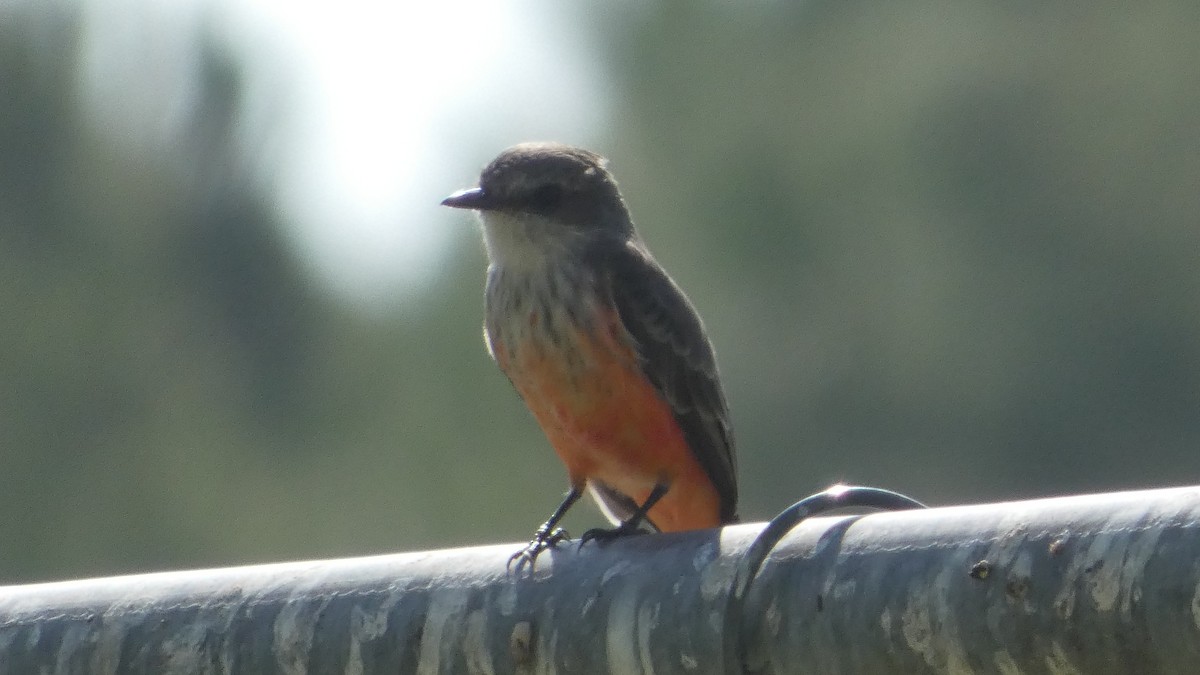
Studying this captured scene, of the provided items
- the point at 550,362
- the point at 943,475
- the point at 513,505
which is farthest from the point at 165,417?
the point at 550,362

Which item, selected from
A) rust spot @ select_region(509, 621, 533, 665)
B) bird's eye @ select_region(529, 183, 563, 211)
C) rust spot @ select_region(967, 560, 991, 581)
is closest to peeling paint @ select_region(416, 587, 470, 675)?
rust spot @ select_region(509, 621, 533, 665)

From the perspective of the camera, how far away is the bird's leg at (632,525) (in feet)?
15.5

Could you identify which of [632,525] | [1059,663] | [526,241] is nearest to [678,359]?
[526,241]

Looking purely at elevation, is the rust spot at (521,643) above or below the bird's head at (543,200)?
below

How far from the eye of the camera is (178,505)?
96.8 ft

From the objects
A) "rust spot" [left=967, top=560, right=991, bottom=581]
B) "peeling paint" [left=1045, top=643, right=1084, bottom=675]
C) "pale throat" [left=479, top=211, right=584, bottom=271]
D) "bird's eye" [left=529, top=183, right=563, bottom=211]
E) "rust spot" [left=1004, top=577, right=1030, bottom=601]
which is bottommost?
"peeling paint" [left=1045, top=643, right=1084, bottom=675]

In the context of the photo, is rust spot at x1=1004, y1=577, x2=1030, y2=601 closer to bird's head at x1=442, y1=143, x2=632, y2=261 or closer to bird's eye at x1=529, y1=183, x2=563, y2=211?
Answer: bird's head at x1=442, y1=143, x2=632, y2=261

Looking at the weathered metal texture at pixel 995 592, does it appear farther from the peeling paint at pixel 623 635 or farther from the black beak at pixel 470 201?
the black beak at pixel 470 201

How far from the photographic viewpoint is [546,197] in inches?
244

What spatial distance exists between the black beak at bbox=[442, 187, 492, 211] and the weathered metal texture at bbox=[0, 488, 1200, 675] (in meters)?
2.81

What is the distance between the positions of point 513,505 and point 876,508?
2478 cm

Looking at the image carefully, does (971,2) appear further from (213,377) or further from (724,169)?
(213,377)

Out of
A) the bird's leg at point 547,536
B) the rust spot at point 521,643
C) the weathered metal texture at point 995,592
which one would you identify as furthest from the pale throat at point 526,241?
the weathered metal texture at point 995,592

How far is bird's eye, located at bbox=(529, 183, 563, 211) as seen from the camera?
6.15 m
